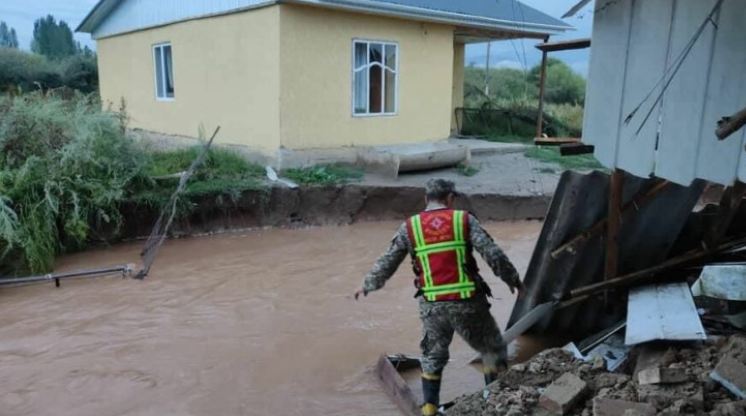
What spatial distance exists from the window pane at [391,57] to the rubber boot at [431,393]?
33.0 feet

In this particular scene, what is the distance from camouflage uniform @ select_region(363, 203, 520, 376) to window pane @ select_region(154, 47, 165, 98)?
12.8 meters

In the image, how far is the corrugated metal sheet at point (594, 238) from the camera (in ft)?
14.7

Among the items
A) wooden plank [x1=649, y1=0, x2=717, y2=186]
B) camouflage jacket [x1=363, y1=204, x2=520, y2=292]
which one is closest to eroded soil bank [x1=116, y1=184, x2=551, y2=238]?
camouflage jacket [x1=363, y1=204, x2=520, y2=292]

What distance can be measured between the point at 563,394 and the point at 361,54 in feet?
34.0

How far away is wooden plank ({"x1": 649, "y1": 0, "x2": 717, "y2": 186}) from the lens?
299cm

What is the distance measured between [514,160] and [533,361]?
10273mm

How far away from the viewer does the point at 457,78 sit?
1811 centimetres

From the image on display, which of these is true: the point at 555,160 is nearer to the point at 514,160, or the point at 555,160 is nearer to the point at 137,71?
the point at 514,160

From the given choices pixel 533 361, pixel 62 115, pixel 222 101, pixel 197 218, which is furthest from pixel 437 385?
pixel 222 101

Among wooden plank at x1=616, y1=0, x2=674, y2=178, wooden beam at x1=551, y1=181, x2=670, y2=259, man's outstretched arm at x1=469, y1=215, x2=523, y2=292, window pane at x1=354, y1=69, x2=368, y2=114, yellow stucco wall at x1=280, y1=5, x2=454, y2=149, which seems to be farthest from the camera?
window pane at x1=354, y1=69, x2=368, y2=114

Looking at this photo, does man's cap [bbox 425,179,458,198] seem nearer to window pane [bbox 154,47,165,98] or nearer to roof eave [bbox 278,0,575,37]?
roof eave [bbox 278,0,575,37]

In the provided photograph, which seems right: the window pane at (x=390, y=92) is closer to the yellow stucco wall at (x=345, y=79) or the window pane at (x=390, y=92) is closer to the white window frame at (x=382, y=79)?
the white window frame at (x=382, y=79)

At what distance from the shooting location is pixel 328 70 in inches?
470

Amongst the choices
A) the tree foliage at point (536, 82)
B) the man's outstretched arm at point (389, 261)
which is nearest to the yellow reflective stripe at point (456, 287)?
the man's outstretched arm at point (389, 261)
